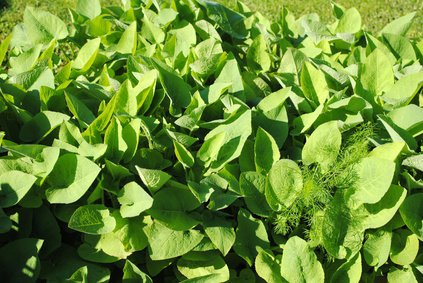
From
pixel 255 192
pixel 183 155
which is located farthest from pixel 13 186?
pixel 255 192

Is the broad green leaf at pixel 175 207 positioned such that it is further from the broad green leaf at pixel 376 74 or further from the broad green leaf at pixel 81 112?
the broad green leaf at pixel 376 74

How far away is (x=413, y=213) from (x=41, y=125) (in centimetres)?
140

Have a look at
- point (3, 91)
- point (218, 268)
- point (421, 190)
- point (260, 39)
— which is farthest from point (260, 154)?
point (3, 91)

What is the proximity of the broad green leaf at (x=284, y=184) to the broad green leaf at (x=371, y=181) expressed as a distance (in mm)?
182

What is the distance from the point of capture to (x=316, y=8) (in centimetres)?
604

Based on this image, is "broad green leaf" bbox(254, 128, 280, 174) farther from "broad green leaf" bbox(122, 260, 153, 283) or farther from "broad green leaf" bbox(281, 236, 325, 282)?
"broad green leaf" bbox(122, 260, 153, 283)

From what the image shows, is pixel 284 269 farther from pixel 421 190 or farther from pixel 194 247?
pixel 421 190

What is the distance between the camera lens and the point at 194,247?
1.88m

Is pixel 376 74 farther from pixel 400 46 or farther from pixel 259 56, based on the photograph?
pixel 259 56

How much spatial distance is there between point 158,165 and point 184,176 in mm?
124

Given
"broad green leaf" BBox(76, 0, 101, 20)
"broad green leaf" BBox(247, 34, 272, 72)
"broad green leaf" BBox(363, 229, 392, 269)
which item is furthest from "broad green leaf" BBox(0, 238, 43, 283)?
"broad green leaf" BBox(76, 0, 101, 20)

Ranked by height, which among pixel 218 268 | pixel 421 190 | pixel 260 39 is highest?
pixel 260 39

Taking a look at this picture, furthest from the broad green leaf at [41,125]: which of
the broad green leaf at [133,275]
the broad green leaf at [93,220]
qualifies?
the broad green leaf at [133,275]

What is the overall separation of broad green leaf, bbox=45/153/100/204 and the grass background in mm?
4111
